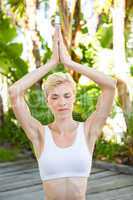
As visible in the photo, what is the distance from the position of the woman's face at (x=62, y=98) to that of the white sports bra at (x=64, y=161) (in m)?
→ 0.15

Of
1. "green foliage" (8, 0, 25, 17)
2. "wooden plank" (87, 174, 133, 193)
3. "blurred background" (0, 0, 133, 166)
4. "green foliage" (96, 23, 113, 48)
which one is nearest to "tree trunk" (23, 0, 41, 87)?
"blurred background" (0, 0, 133, 166)

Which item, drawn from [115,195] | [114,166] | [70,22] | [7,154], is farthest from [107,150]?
[70,22]

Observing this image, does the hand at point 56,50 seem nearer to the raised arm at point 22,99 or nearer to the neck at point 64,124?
the raised arm at point 22,99

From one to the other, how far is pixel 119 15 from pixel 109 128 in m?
1.73

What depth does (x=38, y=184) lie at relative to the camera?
5.49 metres

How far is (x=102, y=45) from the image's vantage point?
834 centimetres

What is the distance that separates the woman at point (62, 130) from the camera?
172 centimetres

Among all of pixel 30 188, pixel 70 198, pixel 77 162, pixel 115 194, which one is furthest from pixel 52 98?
pixel 30 188

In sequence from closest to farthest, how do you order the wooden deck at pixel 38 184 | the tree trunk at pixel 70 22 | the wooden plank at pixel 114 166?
the wooden deck at pixel 38 184 < the wooden plank at pixel 114 166 < the tree trunk at pixel 70 22

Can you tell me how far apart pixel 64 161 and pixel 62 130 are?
148 millimetres

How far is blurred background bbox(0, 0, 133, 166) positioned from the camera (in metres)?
6.62

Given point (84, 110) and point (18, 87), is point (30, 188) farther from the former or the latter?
point (18, 87)

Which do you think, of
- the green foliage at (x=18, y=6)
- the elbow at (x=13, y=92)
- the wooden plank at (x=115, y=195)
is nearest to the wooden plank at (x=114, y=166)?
the wooden plank at (x=115, y=195)

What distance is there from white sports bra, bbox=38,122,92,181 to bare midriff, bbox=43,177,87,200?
18 mm
